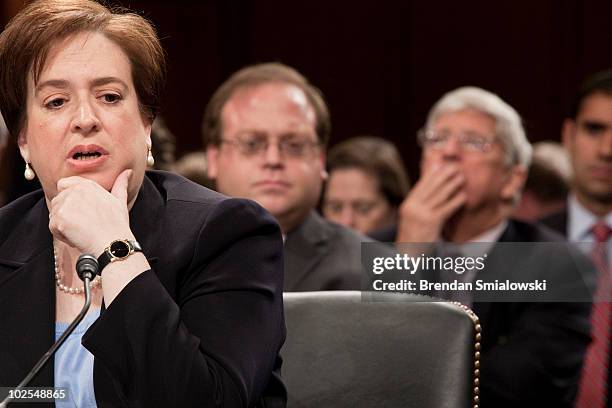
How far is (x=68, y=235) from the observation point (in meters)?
1.88

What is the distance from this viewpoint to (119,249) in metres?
1.84

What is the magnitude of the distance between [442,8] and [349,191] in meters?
2.23

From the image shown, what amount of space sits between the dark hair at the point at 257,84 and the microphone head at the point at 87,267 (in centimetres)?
187

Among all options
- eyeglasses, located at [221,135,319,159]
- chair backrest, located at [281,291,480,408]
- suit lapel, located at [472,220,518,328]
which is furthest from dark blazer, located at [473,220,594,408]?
chair backrest, located at [281,291,480,408]

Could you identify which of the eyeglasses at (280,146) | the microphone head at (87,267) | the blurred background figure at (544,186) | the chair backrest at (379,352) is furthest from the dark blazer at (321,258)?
the blurred background figure at (544,186)

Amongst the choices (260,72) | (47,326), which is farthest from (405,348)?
(260,72)

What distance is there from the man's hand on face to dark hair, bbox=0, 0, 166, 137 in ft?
6.15

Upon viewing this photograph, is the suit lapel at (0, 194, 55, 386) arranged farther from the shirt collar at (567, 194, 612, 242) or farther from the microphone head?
the shirt collar at (567, 194, 612, 242)

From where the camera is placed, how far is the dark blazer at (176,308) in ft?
5.77

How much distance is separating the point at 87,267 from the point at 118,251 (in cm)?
10

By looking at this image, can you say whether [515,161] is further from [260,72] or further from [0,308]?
[0,308]

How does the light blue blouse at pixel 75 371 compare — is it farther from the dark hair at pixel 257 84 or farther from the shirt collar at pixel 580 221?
the shirt collar at pixel 580 221

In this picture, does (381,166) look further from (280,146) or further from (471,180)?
(280,146)

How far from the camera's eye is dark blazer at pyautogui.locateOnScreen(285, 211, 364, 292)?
3.24 meters
